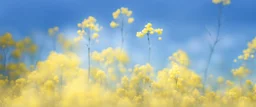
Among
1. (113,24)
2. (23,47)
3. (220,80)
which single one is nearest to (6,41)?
(23,47)

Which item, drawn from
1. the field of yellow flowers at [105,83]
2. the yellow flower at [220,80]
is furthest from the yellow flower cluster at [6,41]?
the yellow flower at [220,80]

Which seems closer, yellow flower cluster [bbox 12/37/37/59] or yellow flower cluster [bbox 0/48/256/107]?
yellow flower cluster [bbox 0/48/256/107]

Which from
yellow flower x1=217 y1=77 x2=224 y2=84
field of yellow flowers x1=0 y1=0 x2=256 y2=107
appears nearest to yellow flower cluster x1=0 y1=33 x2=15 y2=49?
field of yellow flowers x1=0 y1=0 x2=256 y2=107

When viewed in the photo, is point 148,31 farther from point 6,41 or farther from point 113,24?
point 6,41

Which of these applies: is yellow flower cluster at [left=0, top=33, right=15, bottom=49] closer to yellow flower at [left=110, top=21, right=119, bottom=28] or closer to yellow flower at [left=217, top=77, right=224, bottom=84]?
yellow flower at [left=110, top=21, right=119, bottom=28]

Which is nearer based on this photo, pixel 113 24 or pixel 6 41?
pixel 113 24

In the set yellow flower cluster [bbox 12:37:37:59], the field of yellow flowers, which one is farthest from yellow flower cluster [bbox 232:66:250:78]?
yellow flower cluster [bbox 12:37:37:59]

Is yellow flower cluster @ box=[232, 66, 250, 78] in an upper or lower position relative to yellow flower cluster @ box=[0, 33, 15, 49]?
lower

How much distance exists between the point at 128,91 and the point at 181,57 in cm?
118

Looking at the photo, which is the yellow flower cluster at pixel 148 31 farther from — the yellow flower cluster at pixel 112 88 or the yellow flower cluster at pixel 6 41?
the yellow flower cluster at pixel 6 41

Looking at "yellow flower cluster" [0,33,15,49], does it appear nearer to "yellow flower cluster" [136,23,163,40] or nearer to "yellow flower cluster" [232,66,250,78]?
"yellow flower cluster" [136,23,163,40]

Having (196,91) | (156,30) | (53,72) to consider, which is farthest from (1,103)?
(196,91)

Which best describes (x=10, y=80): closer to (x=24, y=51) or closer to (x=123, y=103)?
(x=24, y=51)

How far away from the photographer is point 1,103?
22.3 feet
